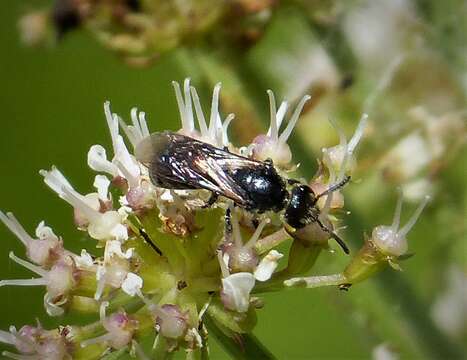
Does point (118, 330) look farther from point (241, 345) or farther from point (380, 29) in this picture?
point (380, 29)

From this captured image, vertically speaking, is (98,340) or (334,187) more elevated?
(334,187)

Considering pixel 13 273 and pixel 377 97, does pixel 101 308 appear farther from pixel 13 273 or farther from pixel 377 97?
pixel 13 273

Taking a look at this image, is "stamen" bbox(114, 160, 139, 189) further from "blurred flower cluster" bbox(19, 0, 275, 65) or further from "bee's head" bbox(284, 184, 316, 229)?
"blurred flower cluster" bbox(19, 0, 275, 65)

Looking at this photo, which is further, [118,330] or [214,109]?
[214,109]

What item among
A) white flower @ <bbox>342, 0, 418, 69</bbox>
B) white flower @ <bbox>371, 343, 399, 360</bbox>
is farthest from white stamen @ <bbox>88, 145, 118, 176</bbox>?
white flower @ <bbox>342, 0, 418, 69</bbox>

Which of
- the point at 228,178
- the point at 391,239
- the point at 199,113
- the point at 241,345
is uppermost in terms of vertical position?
the point at 199,113

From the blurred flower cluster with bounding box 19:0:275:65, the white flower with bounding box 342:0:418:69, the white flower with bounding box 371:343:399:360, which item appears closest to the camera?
the white flower with bounding box 371:343:399:360

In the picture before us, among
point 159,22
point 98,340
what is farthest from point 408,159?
point 98,340

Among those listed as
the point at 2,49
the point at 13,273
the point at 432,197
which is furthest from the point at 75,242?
the point at 432,197
